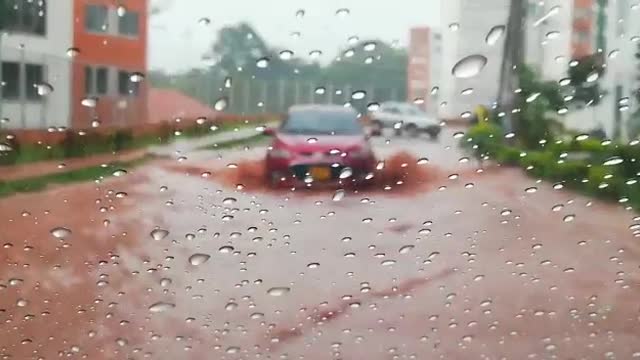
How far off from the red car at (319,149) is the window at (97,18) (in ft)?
2.22

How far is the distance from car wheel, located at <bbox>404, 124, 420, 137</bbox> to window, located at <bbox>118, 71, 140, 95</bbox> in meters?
0.92

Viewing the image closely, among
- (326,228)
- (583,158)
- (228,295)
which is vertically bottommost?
(228,295)

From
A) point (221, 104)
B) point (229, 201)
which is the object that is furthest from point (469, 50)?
point (229, 201)

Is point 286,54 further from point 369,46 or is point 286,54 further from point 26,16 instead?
point 26,16

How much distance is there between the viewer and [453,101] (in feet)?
12.3

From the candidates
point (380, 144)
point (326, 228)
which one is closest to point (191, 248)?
point (326, 228)

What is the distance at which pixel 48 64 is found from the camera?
12.4ft

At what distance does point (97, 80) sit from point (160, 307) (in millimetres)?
826

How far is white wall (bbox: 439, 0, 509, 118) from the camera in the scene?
3.76 meters

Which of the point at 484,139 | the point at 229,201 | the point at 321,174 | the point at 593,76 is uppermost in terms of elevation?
the point at 593,76

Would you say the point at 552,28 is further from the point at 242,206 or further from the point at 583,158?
the point at 242,206

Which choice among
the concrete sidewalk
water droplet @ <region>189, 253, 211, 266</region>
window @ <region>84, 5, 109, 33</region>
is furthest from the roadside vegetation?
window @ <region>84, 5, 109, 33</region>

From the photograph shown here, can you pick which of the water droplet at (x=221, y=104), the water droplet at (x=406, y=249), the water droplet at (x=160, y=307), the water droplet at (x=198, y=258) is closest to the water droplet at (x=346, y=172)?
the water droplet at (x=406, y=249)

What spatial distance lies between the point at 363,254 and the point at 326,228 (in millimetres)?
168
